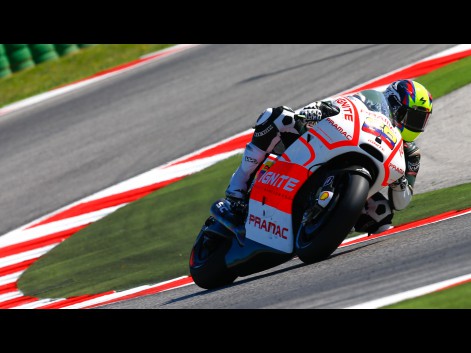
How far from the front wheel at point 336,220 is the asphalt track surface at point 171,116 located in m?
1.47

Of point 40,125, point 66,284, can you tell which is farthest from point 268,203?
point 40,125

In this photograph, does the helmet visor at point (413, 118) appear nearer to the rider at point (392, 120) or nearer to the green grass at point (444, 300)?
the rider at point (392, 120)

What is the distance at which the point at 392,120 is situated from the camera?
7.03m

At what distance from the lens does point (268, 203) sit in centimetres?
676

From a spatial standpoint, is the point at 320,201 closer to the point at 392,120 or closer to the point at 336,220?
the point at 336,220

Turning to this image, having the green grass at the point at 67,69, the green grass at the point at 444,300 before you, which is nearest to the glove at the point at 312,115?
the green grass at the point at 444,300

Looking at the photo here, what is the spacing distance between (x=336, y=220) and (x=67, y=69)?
11.7 meters

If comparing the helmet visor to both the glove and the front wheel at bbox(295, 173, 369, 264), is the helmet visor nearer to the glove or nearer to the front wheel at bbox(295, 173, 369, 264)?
the glove

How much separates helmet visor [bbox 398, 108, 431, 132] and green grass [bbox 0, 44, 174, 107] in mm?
10135

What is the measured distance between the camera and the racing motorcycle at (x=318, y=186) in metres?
6.25

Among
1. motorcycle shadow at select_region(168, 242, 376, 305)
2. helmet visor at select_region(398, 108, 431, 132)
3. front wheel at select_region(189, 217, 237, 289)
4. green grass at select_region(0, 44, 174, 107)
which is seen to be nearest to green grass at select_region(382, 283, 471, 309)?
motorcycle shadow at select_region(168, 242, 376, 305)

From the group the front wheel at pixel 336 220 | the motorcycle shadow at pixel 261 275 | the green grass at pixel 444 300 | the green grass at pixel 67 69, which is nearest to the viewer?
the green grass at pixel 444 300
